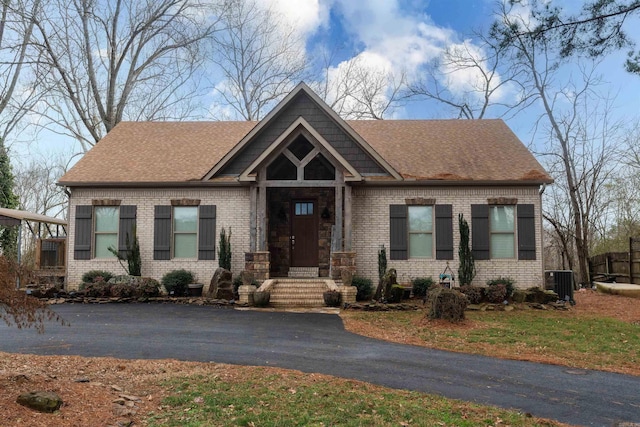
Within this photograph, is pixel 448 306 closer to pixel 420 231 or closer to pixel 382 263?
pixel 382 263

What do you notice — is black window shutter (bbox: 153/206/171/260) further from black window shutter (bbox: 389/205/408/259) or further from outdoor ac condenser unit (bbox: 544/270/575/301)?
outdoor ac condenser unit (bbox: 544/270/575/301)

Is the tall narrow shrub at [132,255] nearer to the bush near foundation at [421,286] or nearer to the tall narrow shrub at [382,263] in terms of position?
the tall narrow shrub at [382,263]

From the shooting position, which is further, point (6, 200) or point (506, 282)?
point (6, 200)

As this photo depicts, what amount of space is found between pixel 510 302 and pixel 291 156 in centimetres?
739

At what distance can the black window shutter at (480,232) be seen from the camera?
15406 millimetres

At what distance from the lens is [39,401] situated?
473 centimetres

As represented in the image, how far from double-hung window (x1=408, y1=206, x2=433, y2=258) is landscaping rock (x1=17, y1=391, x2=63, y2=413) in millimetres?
12117

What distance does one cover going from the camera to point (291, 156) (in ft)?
48.2

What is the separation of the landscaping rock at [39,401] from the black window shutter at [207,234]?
10.9 m

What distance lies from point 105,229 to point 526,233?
13.1 metres

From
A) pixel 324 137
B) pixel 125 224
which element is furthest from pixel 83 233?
pixel 324 137

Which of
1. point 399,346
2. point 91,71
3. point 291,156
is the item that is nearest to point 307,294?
point 291,156

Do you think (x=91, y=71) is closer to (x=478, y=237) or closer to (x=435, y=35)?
(x=435, y=35)

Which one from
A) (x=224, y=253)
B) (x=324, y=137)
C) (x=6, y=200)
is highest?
(x=324, y=137)
